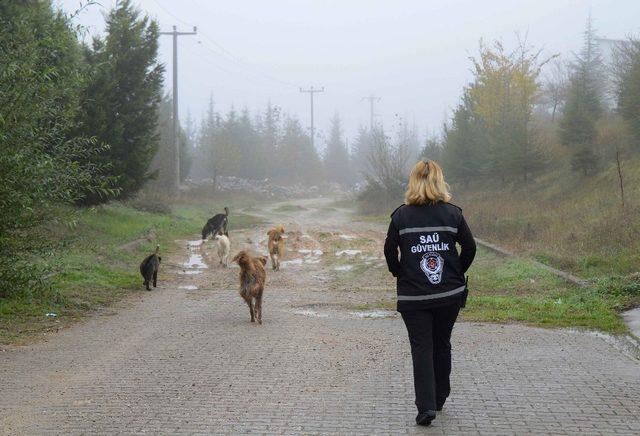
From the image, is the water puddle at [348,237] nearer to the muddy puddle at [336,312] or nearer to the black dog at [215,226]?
the black dog at [215,226]

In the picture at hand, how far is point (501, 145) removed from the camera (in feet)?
121

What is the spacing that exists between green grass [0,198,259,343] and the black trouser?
5825 mm

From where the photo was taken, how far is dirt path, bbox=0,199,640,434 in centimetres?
562

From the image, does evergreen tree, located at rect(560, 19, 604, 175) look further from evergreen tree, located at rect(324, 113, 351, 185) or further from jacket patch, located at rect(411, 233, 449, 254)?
evergreen tree, located at rect(324, 113, 351, 185)

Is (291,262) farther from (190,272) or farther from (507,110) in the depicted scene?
(507,110)

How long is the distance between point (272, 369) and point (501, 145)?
31.4 metres

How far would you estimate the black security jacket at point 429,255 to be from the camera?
5641mm

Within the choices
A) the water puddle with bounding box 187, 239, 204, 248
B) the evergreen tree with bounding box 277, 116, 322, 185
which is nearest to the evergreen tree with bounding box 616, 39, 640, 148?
the water puddle with bounding box 187, 239, 204, 248

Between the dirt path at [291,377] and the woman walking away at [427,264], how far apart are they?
572 millimetres

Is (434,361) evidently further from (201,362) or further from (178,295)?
(178,295)

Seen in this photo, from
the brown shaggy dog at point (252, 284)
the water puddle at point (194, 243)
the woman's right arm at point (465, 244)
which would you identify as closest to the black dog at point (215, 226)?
the water puddle at point (194, 243)

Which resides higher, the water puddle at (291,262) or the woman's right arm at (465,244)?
the woman's right arm at (465,244)

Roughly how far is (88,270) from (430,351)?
1119 centimetres

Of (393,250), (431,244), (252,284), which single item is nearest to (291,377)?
(393,250)
